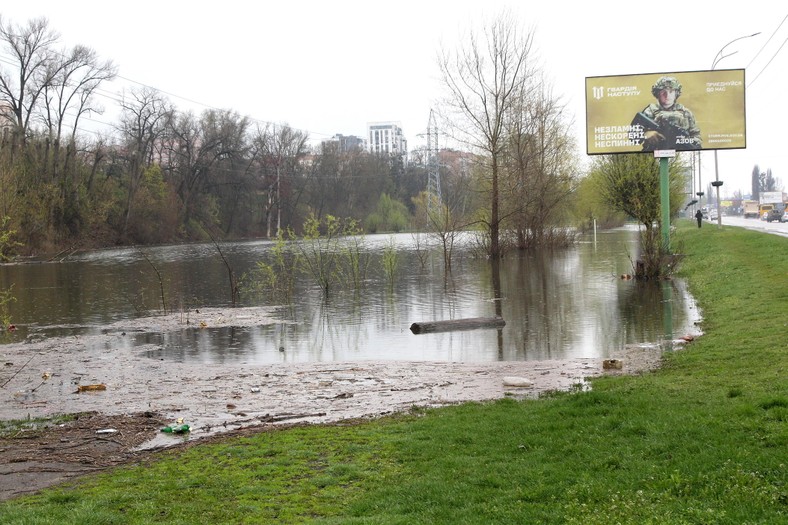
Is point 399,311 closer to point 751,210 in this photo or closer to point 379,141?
point 751,210

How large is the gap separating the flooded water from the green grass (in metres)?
6.33

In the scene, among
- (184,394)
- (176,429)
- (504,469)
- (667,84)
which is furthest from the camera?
(667,84)

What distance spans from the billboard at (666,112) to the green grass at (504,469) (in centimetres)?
2065

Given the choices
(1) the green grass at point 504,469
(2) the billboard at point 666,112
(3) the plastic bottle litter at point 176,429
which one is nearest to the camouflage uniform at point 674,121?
(2) the billboard at point 666,112

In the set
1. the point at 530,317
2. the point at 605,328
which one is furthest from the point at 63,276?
the point at 605,328

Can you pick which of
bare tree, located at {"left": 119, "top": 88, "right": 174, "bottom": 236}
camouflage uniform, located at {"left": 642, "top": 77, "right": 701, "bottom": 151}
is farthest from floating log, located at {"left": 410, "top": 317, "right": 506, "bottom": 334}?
bare tree, located at {"left": 119, "top": 88, "right": 174, "bottom": 236}

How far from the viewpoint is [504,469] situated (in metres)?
6.87

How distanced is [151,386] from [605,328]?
1066 cm

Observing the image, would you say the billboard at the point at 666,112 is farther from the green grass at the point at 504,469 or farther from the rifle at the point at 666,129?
the green grass at the point at 504,469

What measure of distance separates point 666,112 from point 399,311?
544 inches

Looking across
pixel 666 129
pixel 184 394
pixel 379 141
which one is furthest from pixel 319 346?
pixel 379 141

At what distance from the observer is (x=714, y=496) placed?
5.46 m

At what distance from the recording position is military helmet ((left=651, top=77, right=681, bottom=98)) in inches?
1142

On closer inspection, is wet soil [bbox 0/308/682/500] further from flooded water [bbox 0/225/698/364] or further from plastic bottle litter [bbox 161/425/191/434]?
flooded water [bbox 0/225/698/364]
